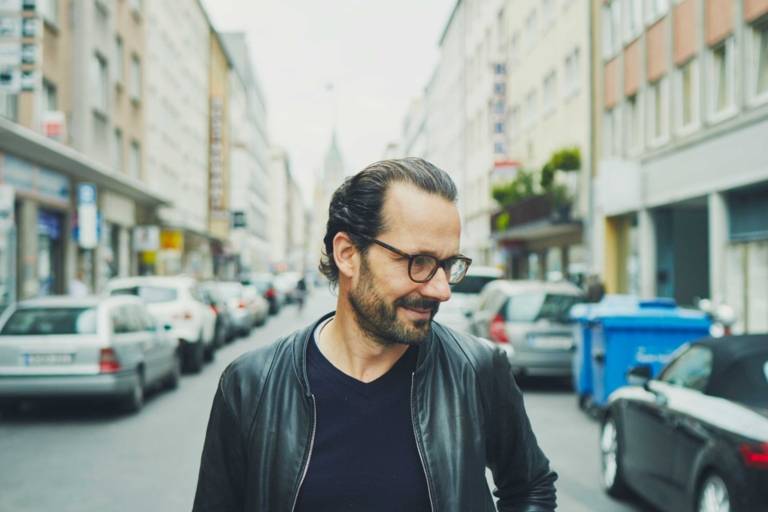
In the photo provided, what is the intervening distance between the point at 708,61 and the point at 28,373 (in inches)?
624

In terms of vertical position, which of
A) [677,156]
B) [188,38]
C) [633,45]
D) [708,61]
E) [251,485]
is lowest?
[251,485]

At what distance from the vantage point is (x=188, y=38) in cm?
5172

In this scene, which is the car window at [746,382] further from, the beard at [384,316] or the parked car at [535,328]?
the parked car at [535,328]

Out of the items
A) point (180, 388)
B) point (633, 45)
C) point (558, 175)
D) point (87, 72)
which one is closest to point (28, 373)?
point (180, 388)

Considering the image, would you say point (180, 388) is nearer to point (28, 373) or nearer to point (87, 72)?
point (28, 373)

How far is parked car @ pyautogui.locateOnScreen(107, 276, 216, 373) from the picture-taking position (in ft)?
57.5

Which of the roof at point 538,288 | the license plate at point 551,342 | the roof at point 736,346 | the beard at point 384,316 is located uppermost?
the beard at point 384,316

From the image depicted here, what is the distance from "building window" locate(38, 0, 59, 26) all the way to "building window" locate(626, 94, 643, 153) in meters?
15.8

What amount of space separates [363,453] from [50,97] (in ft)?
85.0

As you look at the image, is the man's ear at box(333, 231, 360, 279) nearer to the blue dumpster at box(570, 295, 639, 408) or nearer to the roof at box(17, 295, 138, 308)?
the blue dumpster at box(570, 295, 639, 408)

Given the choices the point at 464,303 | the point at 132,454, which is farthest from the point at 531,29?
the point at 132,454

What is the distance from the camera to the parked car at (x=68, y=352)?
11.4 meters

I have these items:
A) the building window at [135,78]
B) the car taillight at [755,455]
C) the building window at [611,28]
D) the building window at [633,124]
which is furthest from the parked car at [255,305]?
the car taillight at [755,455]

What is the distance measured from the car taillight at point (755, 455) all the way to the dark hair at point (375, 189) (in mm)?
3622
